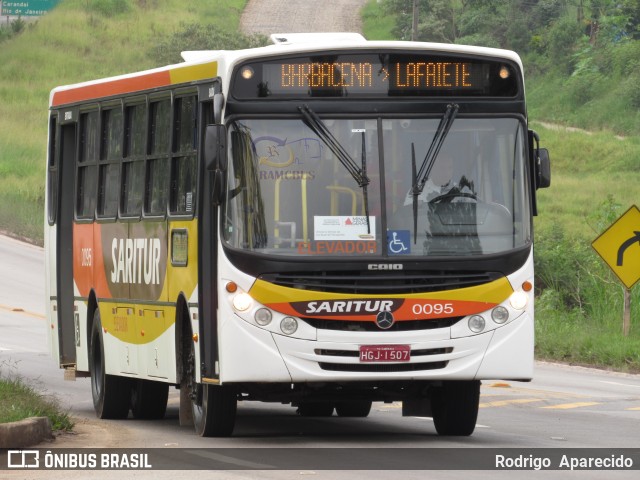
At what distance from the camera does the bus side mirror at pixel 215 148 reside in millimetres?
12195

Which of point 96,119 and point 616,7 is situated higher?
point 616,7

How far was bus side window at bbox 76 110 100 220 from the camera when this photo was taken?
16.2 meters

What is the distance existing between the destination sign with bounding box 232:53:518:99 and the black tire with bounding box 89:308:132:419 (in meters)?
4.38

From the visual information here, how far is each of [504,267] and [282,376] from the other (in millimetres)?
1892

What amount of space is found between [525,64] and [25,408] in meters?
60.6

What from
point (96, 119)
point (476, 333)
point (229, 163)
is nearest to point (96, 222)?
point (96, 119)

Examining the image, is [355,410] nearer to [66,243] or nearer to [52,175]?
[66,243]

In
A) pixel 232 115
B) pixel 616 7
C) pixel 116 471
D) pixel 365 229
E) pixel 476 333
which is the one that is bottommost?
pixel 116 471

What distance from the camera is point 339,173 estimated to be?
40.8ft

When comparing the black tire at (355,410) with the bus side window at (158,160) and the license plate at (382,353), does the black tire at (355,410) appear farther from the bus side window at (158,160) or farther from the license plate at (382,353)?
the license plate at (382,353)

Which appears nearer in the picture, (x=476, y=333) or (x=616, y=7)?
(x=476, y=333)

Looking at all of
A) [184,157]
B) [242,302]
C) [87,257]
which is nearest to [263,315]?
[242,302]

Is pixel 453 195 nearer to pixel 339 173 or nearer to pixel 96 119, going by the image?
pixel 339 173

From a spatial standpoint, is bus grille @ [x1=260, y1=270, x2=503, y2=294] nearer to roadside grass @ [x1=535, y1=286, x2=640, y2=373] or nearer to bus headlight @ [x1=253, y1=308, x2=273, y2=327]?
bus headlight @ [x1=253, y1=308, x2=273, y2=327]
